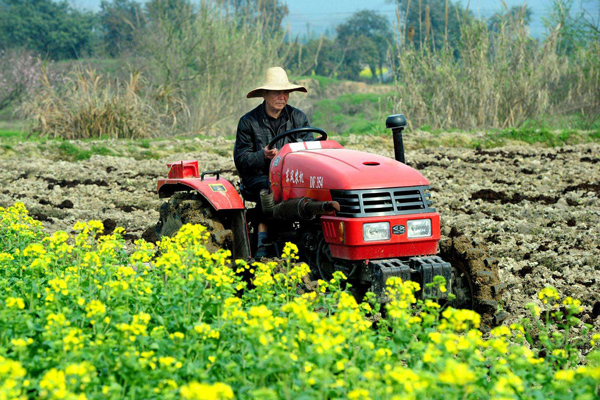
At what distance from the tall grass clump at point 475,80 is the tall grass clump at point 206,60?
3.57 m

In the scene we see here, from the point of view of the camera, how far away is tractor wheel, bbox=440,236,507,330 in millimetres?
Answer: 4930

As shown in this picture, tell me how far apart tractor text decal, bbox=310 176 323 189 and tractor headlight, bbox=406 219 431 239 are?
0.60 m

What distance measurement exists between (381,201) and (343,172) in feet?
0.93

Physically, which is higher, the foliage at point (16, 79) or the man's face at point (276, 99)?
the foliage at point (16, 79)

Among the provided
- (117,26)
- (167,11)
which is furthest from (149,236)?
(117,26)

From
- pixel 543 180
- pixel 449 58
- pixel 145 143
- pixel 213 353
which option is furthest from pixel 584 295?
pixel 449 58

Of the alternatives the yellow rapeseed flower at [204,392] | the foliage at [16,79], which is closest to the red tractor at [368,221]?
the yellow rapeseed flower at [204,392]

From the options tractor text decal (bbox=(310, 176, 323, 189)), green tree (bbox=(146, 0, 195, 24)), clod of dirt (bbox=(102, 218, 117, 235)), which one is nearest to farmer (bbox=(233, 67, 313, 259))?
tractor text decal (bbox=(310, 176, 323, 189))

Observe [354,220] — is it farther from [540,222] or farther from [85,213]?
[85,213]

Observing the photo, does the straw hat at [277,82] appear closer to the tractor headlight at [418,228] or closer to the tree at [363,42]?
the tractor headlight at [418,228]

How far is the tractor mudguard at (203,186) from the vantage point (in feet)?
19.3

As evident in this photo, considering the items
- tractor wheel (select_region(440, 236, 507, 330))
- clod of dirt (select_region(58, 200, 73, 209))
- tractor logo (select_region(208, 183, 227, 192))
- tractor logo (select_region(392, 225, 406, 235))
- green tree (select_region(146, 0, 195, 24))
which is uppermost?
green tree (select_region(146, 0, 195, 24))

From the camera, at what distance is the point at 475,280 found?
16.4 feet

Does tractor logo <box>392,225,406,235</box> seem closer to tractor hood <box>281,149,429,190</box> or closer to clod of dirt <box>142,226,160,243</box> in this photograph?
tractor hood <box>281,149,429,190</box>
